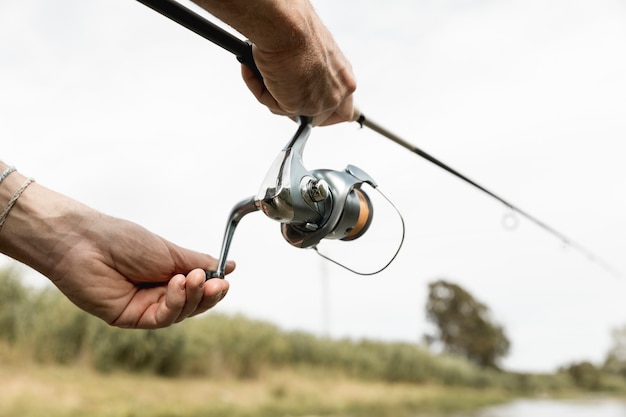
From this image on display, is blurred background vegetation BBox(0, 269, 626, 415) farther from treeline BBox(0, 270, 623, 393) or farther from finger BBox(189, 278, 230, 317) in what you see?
finger BBox(189, 278, 230, 317)

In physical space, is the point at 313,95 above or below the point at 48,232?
above

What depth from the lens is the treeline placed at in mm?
3648

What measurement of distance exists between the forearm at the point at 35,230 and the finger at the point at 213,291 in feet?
1.18

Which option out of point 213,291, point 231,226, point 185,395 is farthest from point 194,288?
point 185,395

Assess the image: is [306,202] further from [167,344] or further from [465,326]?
[465,326]

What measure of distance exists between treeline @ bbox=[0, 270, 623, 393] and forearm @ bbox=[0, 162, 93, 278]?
275 cm

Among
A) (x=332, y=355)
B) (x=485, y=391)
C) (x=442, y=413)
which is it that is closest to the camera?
(x=332, y=355)

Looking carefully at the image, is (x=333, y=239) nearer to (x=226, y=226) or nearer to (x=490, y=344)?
(x=226, y=226)

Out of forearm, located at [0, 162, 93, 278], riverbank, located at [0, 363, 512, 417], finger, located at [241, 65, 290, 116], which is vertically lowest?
riverbank, located at [0, 363, 512, 417]

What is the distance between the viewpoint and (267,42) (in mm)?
855

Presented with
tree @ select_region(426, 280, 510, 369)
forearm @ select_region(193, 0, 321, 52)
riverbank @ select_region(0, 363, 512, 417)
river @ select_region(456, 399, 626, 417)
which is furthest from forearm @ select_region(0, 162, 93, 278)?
tree @ select_region(426, 280, 510, 369)

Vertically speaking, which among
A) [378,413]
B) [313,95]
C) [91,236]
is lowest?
[378,413]

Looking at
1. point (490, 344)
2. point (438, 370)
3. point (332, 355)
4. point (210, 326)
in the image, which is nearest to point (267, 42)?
point (210, 326)

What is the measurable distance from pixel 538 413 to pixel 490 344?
372 centimetres
